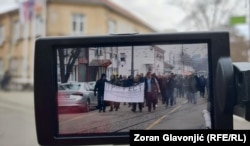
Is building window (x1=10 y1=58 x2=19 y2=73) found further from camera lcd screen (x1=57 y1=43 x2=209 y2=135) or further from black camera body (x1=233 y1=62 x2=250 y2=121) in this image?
black camera body (x1=233 y1=62 x2=250 y2=121)

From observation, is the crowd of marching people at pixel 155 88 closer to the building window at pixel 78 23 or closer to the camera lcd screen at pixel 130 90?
the camera lcd screen at pixel 130 90

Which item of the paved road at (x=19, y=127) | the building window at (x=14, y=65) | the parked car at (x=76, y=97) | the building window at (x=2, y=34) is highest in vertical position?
the building window at (x=2, y=34)

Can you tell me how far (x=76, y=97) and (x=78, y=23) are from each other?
2394 centimetres

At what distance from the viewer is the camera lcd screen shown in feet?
5.19

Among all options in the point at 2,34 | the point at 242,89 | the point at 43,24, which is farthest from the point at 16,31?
the point at 242,89

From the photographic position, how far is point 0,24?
27.2 m

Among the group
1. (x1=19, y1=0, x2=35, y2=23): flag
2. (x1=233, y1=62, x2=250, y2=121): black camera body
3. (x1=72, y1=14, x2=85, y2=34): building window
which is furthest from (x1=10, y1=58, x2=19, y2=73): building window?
(x1=233, y1=62, x2=250, y2=121): black camera body

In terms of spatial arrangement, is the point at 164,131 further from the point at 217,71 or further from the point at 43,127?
the point at 43,127

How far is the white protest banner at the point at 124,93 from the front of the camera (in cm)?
162

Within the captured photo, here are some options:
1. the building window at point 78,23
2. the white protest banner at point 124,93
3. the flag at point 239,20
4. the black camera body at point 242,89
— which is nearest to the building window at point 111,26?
the building window at point 78,23

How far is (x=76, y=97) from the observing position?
1.63m

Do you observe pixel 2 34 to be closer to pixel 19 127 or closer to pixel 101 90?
pixel 19 127

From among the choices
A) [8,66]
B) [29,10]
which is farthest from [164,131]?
[8,66]

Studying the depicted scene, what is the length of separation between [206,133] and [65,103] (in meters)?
0.64
